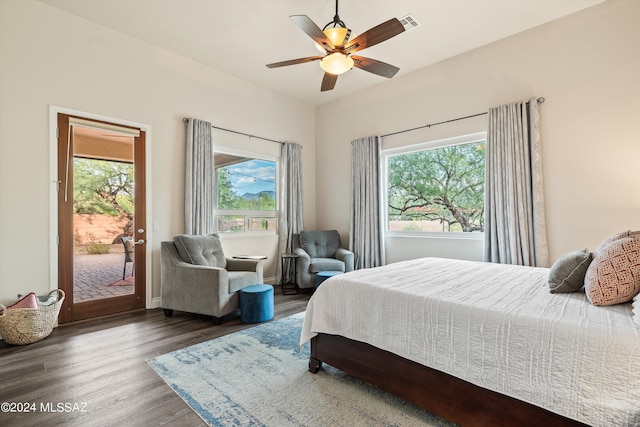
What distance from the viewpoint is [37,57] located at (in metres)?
3.12

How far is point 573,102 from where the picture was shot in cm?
328

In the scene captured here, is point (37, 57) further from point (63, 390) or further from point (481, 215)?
point (481, 215)

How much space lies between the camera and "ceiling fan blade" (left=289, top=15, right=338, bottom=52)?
2230 mm

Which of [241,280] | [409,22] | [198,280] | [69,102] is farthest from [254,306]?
[409,22]

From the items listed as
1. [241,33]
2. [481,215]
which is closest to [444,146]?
[481,215]

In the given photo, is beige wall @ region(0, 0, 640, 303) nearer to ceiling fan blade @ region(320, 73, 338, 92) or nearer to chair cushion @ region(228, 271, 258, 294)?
chair cushion @ region(228, 271, 258, 294)

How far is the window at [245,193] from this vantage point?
15.3 ft

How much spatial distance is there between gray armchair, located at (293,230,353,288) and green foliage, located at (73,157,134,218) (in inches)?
94.6

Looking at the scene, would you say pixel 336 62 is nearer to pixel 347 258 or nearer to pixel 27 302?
pixel 347 258

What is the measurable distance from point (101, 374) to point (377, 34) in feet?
11.0

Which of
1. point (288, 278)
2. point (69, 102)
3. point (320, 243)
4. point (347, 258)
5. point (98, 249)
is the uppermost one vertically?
point (69, 102)

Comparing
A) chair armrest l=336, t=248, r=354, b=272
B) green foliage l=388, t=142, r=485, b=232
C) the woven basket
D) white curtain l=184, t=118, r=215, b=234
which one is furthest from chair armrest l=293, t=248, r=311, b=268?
the woven basket

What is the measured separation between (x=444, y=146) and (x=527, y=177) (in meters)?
1.17

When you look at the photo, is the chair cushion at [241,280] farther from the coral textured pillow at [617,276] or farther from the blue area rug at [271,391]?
the coral textured pillow at [617,276]
